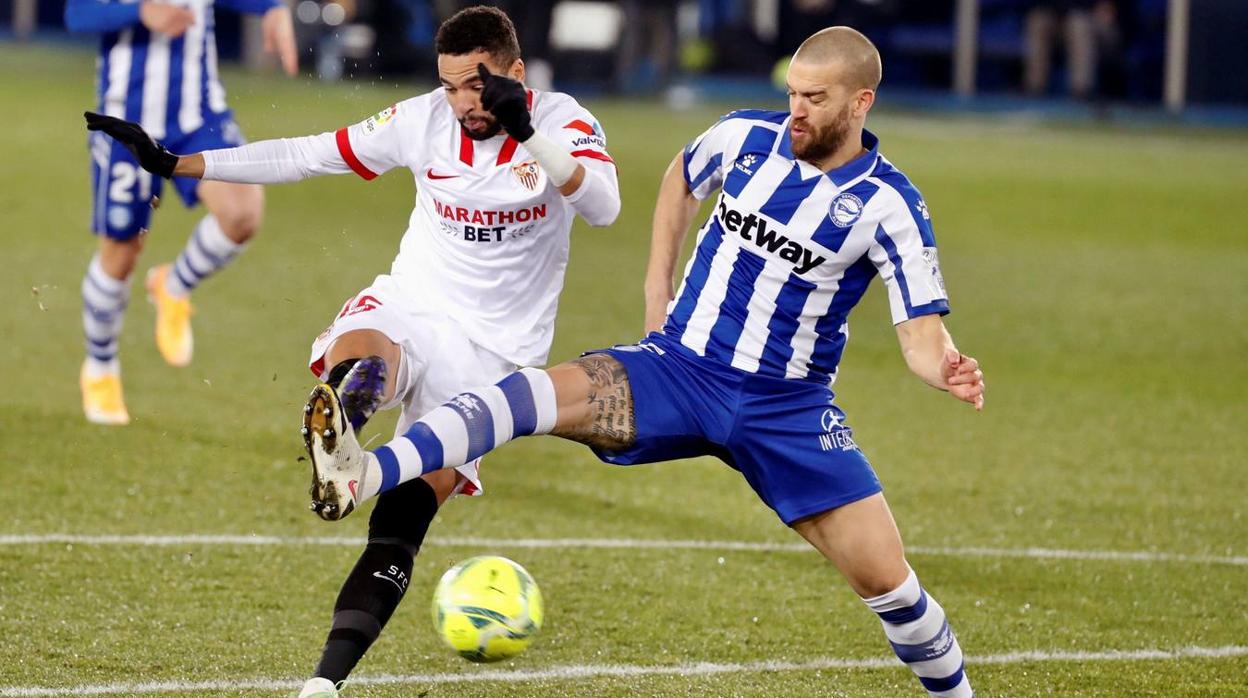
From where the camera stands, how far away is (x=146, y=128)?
8125 millimetres

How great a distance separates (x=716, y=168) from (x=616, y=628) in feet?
5.05

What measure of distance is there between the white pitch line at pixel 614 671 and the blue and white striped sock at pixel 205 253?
3876mm

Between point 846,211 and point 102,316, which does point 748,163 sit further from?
point 102,316

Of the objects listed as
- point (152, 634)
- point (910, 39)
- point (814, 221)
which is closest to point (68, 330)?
point (152, 634)

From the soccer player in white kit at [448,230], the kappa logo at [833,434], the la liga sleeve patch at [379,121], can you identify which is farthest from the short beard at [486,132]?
the kappa logo at [833,434]

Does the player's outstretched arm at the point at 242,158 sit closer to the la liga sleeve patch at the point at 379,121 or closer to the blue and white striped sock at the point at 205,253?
the la liga sleeve patch at the point at 379,121

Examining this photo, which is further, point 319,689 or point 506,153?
point 506,153

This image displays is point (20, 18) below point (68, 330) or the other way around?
below

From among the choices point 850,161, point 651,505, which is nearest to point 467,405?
point 850,161

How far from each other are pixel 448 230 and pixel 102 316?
3805 millimetres

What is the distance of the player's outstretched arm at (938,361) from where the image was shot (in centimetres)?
421

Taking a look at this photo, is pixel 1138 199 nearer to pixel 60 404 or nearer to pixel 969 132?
pixel 969 132

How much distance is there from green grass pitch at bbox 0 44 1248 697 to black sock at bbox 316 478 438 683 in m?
0.44

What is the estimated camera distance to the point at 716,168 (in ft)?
15.7
